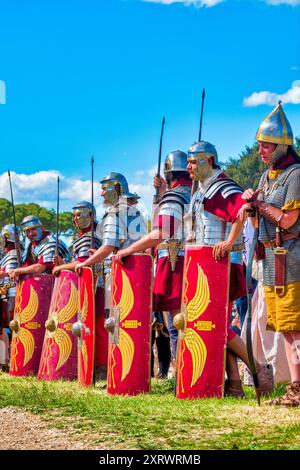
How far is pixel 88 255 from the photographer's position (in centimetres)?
914

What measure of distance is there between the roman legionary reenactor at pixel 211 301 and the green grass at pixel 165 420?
0.75 feet

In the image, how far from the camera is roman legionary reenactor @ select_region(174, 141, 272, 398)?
6.53 metres

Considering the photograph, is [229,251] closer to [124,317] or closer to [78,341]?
[124,317]

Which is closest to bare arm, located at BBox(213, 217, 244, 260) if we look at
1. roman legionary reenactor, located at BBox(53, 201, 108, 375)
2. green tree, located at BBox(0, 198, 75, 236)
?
roman legionary reenactor, located at BBox(53, 201, 108, 375)

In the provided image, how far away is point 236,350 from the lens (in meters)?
6.67

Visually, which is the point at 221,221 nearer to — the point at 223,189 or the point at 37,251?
the point at 223,189

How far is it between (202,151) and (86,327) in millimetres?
2236

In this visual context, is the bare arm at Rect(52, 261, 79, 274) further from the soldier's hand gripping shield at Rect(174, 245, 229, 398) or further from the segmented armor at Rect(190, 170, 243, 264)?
the soldier's hand gripping shield at Rect(174, 245, 229, 398)

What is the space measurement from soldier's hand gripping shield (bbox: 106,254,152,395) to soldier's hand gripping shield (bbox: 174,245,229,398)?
27.7 inches

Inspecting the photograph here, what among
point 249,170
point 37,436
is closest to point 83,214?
point 37,436

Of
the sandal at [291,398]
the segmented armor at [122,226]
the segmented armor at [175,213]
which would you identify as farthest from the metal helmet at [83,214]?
the sandal at [291,398]
